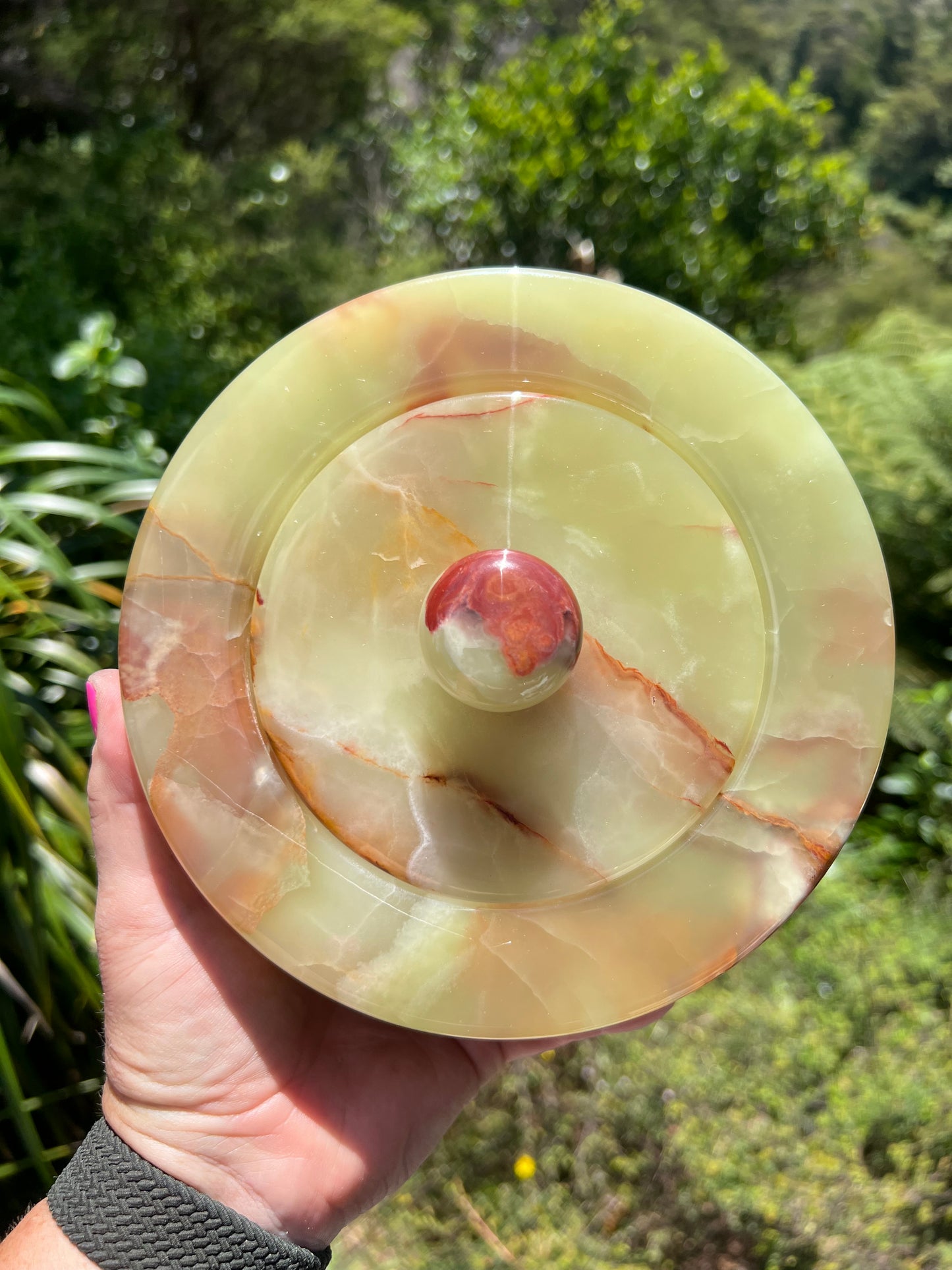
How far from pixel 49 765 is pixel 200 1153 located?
26.3 inches

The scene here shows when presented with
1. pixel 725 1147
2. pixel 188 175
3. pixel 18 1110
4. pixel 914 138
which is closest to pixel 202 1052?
pixel 18 1110

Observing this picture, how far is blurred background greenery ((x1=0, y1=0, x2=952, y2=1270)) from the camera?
1279 millimetres

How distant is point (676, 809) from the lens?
1.96ft

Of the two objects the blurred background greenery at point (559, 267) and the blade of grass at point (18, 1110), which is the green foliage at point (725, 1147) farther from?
the blade of grass at point (18, 1110)

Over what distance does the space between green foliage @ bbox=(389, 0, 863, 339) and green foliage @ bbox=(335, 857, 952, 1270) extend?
236 centimetres

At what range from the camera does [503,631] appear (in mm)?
530

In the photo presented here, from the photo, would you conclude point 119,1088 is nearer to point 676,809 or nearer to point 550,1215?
point 676,809

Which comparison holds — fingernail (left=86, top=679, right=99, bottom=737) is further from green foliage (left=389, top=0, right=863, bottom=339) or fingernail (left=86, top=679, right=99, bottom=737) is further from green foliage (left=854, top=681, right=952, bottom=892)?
green foliage (left=389, top=0, right=863, bottom=339)

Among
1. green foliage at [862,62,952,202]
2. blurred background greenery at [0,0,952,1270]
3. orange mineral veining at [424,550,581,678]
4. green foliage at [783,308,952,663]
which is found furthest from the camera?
green foliage at [862,62,952,202]

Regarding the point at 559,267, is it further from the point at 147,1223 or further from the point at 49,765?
the point at 147,1223

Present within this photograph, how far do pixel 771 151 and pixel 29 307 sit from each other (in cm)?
240

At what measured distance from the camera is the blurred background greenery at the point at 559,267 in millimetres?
1279

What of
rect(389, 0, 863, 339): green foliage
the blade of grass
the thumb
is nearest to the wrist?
the thumb

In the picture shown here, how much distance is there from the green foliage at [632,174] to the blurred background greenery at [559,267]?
14mm
